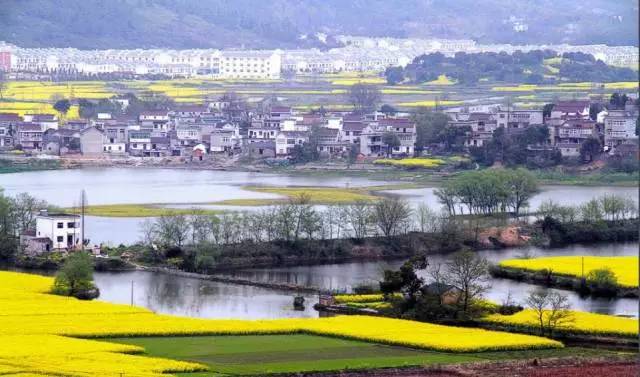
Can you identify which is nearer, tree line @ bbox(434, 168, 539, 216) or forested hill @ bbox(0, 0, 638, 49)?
tree line @ bbox(434, 168, 539, 216)

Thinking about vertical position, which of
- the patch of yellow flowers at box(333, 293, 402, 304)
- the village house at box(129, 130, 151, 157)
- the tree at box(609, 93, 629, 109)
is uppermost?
the tree at box(609, 93, 629, 109)

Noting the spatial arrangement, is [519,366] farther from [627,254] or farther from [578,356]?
[627,254]

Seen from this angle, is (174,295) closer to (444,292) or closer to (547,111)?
(444,292)

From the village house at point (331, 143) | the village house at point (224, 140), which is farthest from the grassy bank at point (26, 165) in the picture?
the village house at point (331, 143)

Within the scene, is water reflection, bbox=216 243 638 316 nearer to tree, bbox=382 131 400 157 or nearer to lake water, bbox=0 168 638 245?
lake water, bbox=0 168 638 245

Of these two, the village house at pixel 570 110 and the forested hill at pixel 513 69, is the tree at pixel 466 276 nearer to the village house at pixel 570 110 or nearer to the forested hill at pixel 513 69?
the village house at pixel 570 110

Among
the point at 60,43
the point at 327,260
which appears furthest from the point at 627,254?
the point at 60,43

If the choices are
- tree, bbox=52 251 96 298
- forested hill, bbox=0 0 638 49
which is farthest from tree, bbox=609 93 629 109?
tree, bbox=52 251 96 298
